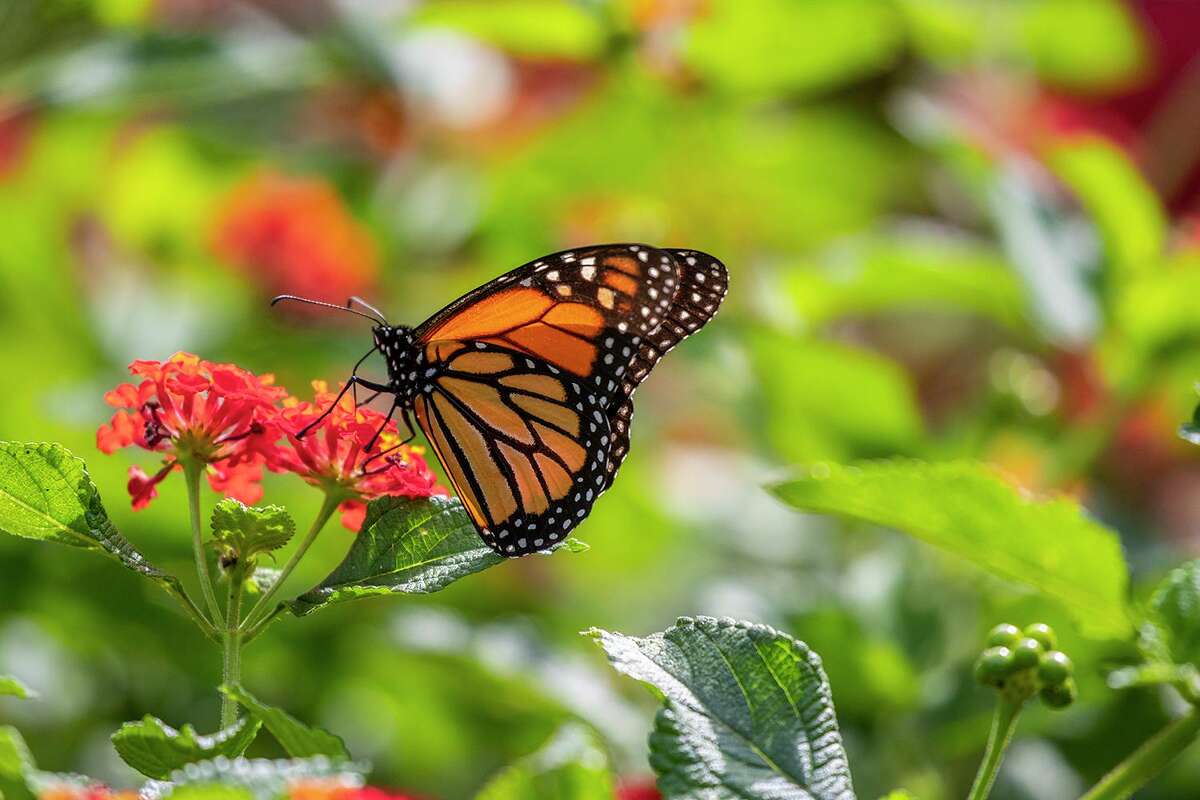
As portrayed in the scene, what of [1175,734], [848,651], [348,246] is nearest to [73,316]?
[348,246]

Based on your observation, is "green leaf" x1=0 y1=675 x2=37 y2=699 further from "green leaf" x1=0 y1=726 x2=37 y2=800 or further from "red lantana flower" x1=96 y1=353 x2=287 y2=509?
"red lantana flower" x1=96 y1=353 x2=287 y2=509

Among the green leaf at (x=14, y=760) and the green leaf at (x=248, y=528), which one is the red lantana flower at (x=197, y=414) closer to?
the green leaf at (x=248, y=528)

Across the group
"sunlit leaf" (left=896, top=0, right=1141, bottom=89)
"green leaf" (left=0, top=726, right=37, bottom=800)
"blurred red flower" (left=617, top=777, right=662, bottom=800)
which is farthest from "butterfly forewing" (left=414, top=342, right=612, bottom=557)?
"sunlit leaf" (left=896, top=0, right=1141, bottom=89)

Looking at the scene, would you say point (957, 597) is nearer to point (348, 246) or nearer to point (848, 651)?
point (848, 651)

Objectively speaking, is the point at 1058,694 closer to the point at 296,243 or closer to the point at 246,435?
the point at 246,435

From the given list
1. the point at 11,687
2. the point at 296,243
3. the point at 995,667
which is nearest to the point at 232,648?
the point at 11,687
